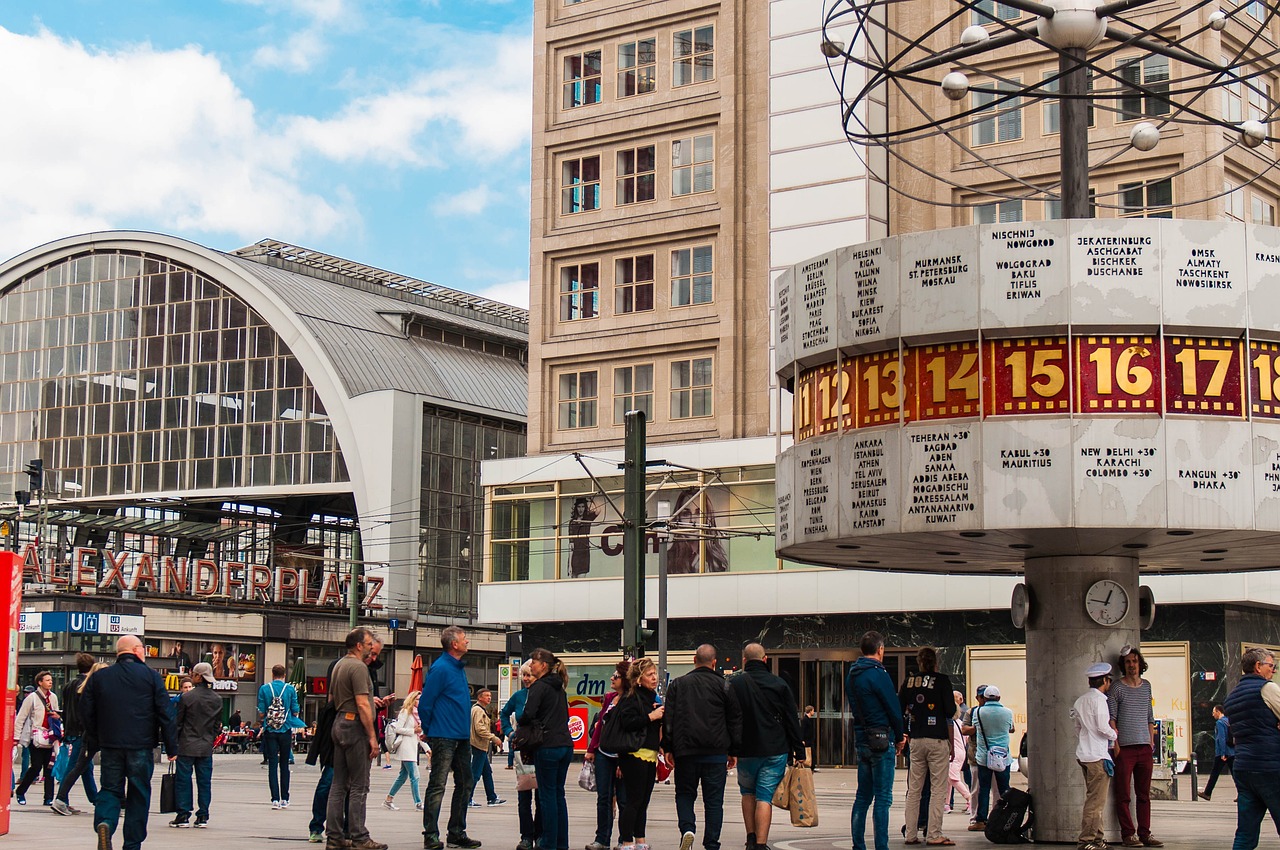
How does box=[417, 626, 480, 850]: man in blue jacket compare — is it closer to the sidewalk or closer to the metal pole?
the sidewalk

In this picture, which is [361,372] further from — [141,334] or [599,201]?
[599,201]

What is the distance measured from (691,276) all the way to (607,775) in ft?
115

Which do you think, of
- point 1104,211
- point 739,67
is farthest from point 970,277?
point 739,67

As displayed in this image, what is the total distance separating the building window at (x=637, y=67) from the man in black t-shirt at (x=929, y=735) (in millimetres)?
37300

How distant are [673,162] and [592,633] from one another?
14318mm

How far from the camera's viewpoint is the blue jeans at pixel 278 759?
75.2 feet

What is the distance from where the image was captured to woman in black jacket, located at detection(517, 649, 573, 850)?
1592cm

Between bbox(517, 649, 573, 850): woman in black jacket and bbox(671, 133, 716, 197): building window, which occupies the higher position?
bbox(671, 133, 716, 197): building window

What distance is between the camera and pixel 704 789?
15609 mm

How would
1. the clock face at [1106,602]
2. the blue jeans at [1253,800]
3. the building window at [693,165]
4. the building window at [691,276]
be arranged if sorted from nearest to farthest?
the blue jeans at [1253,800] < the clock face at [1106,602] < the building window at [691,276] < the building window at [693,165]

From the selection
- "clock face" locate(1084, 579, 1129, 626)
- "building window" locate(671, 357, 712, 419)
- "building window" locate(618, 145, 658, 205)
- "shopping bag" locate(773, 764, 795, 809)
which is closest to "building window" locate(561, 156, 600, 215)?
"building window" locate(618, 145, 658, 205)

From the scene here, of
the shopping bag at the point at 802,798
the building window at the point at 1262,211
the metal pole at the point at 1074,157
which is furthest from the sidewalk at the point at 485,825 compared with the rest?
the building window at the point at 1262,211

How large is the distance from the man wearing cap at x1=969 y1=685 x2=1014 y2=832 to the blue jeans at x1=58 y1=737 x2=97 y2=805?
34.1ft

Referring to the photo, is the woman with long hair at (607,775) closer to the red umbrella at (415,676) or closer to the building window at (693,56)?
the red umbrella at (415,676)
